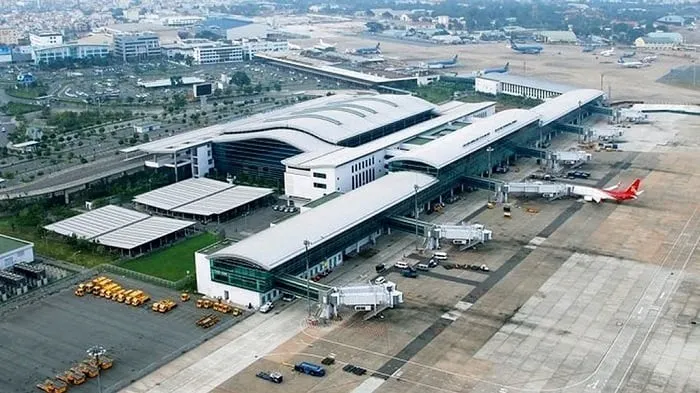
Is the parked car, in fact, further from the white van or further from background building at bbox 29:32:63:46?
background building at bbox 29:32:63:46

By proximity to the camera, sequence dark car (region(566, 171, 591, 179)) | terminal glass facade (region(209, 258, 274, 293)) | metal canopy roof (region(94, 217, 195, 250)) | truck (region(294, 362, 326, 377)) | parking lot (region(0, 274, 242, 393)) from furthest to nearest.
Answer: dark car (region(566, 171, 591, 179)) → metal canopy roof (region(94, 217, 195, 250)) → terminal glass facade (region(209, 258, 274, 293)) → parking lot (region(0, 274, 242, 393)) → truck (region(294, 362, 326, 377))

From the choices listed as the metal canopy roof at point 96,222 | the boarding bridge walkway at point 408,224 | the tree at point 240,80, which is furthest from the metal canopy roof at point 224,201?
the tree at point 240,80

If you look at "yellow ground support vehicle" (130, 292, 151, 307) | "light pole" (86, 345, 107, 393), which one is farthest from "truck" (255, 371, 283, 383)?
"yellow ground support vehicle" (130, 292, 151, 307)

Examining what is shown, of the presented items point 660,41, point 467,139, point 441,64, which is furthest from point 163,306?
point 660,41

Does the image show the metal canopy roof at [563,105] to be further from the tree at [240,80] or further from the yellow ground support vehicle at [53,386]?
the yellow ground support vehicle at [53,386]

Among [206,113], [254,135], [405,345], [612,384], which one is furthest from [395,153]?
[206,113]
